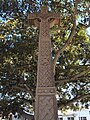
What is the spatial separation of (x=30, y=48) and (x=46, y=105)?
6.99 meters

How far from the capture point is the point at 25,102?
50.8ft

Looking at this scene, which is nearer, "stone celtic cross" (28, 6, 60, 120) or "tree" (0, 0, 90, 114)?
"stone celtic cross" (28, 6, 60, 120)

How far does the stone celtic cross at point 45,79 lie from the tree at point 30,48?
13.9 feet

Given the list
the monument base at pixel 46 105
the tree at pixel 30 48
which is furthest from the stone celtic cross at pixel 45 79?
the tree at pixel 30 48

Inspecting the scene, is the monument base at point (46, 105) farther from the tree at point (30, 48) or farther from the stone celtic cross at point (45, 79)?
the tree at point (30, 48)

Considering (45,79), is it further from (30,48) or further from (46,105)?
(30,48)

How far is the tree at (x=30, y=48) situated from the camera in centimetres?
1303

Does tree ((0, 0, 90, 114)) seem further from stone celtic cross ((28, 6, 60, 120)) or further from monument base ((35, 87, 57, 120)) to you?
monument base ((35, 87, 57, 120))

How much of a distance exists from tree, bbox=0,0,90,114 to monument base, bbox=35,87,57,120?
222 inches

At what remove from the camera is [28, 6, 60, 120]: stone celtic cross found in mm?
6445

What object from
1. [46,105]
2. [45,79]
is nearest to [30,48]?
[45,79]

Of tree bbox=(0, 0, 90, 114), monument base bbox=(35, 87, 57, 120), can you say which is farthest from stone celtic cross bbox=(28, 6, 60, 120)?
tree bbox=(0, 0, 90, 114)

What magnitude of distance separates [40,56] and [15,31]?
22.2ft

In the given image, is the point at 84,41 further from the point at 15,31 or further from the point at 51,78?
the point at 51,78
